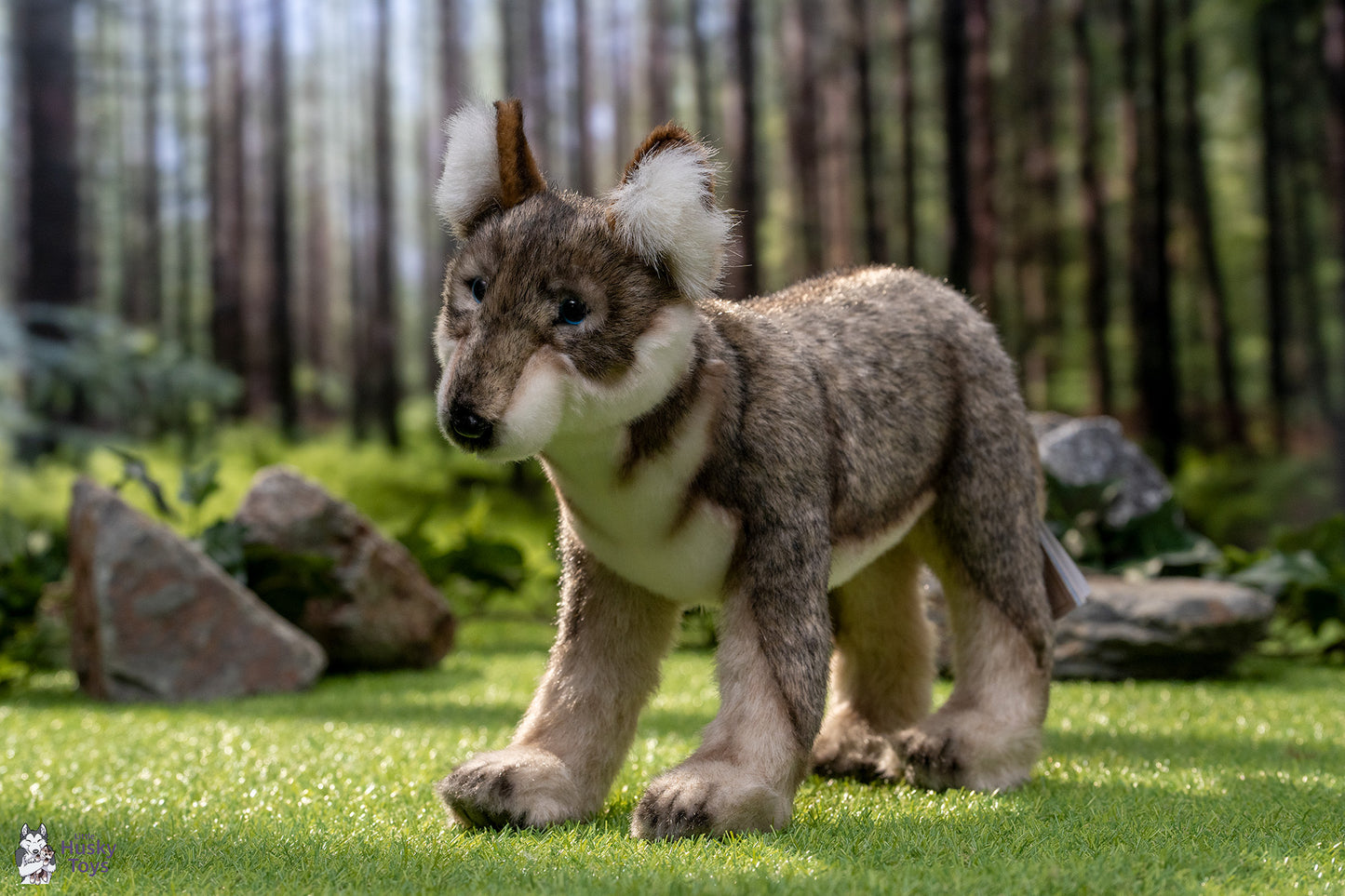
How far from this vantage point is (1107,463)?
5785 millimetres

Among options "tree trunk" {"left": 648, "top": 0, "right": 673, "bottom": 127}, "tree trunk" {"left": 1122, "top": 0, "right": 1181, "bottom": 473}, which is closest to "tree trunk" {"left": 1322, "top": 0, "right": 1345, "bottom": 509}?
"tree trunk" {"left": 1122, "top": 0, "right": 1181, "bottom": 473}

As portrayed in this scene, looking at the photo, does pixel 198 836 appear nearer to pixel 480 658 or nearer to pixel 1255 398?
pixel 480 658

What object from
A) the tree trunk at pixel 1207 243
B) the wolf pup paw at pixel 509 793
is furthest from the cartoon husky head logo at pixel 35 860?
the tree trunk at pixel 1207 243

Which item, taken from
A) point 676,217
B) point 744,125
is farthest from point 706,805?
point 744,125

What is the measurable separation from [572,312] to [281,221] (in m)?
15.0

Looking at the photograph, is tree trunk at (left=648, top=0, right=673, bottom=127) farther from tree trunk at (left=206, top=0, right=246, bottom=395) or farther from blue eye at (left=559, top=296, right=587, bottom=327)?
blue eye at (left=559, top=296, right=587, bottom=327)

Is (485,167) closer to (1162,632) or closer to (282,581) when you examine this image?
(282,581)

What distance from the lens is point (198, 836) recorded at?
2287 millimetres

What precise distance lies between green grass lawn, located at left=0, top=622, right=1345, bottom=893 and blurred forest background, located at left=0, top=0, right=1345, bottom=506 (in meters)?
5.82

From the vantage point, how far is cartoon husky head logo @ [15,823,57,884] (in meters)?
1.88

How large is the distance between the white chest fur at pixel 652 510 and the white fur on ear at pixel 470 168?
539 millimetres

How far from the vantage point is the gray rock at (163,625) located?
440 centimetres

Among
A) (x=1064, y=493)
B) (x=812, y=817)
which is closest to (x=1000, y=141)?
(x=1064, y=493)

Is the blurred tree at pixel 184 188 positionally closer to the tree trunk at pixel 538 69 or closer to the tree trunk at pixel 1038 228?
the tree trunk at pixel 538 69
